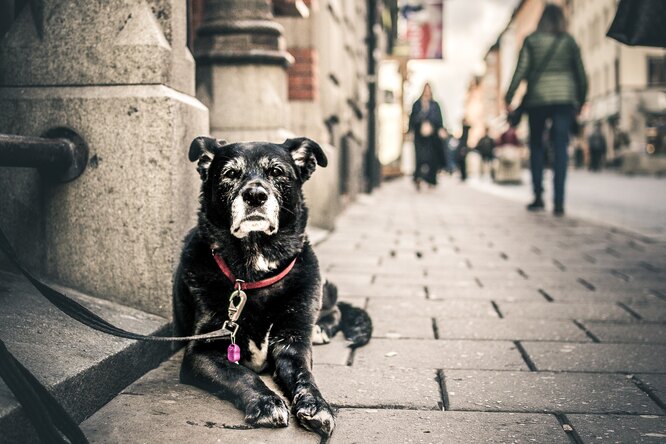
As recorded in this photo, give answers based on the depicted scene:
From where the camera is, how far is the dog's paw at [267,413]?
8.09 feet

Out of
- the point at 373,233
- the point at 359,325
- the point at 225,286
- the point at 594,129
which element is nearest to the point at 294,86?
the point at 373,233

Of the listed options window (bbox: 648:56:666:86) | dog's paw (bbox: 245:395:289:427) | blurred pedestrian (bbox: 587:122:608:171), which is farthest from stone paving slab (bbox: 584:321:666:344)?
window (bbox: 648:56:666:86)

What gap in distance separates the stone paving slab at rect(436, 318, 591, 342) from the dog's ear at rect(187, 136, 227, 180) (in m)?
1.49

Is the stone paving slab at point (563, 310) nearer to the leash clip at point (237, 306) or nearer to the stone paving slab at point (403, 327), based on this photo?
Result: the stone paving slab at point (403, 327)

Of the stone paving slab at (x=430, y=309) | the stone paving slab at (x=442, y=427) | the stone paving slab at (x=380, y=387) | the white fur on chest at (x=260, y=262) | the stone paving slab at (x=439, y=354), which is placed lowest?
the stone paving slab at (x=430, y=309)

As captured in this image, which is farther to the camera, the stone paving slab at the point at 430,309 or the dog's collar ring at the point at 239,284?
the stone paving slab at the point at 430,309

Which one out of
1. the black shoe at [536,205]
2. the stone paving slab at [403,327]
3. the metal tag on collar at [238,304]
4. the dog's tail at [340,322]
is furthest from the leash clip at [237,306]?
the black shoe at [536,205]

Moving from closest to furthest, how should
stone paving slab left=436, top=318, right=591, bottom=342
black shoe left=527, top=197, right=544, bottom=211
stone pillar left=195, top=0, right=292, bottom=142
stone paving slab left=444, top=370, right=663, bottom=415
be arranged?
1. stone paving slab left=444, top=370, right=663, bottom=415
2. stone paving slab left=436, top=318, right=591, bottom=342
3. stone pillar left=195, top=0, right=292, bottom=142
4. black shoe left=527, top=197, right=544, bottom=211

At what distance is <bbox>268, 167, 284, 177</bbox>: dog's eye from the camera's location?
3.03m

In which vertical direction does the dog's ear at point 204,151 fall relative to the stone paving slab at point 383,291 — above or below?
above

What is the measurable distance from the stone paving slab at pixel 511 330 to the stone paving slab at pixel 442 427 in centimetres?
118

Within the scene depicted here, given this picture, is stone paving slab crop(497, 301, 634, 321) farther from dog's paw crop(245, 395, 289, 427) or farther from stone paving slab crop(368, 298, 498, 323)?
dog's paw crop(245, 395, 289, 427)

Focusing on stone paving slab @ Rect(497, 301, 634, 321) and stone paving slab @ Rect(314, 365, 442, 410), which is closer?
stone paving slab @ Rect(314, 365, 442, 410)

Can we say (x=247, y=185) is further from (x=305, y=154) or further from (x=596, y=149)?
(x=596, y=149)
